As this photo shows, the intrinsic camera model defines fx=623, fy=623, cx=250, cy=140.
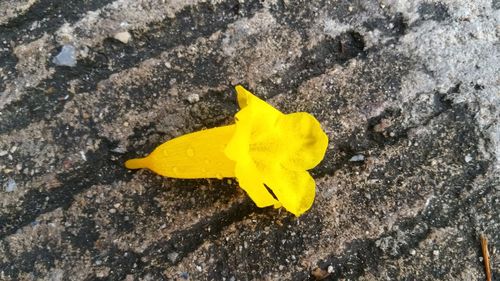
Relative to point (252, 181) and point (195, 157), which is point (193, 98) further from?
point (252, 181)

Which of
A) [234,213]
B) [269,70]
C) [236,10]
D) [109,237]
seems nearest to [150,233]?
[109,237]

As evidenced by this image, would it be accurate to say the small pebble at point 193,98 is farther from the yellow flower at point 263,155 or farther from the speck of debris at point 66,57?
the speck of debris at point 66,57

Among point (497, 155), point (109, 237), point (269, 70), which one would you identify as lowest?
point (109, 237)

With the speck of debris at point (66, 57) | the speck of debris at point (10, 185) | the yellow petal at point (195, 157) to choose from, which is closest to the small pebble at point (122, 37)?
the speck of debris at point (66, 57)

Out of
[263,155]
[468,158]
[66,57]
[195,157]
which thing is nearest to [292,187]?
[263,155]

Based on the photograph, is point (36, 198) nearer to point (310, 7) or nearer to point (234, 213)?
point (234, 213)

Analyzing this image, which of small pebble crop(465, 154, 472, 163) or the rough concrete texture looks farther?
small pebble crop(465, 154, 472, 163)

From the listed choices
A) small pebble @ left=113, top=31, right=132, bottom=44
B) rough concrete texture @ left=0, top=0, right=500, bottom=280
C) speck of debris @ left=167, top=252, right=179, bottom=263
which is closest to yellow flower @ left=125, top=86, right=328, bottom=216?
rough concrete texture @ left=0, top=0, right=500, bottom=280

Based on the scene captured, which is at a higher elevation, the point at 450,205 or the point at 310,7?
the point at 310,7

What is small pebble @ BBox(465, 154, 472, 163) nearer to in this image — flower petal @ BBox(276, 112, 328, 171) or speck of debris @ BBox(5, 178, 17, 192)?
flower petal @ BBox(276, 112, 328, 171)
